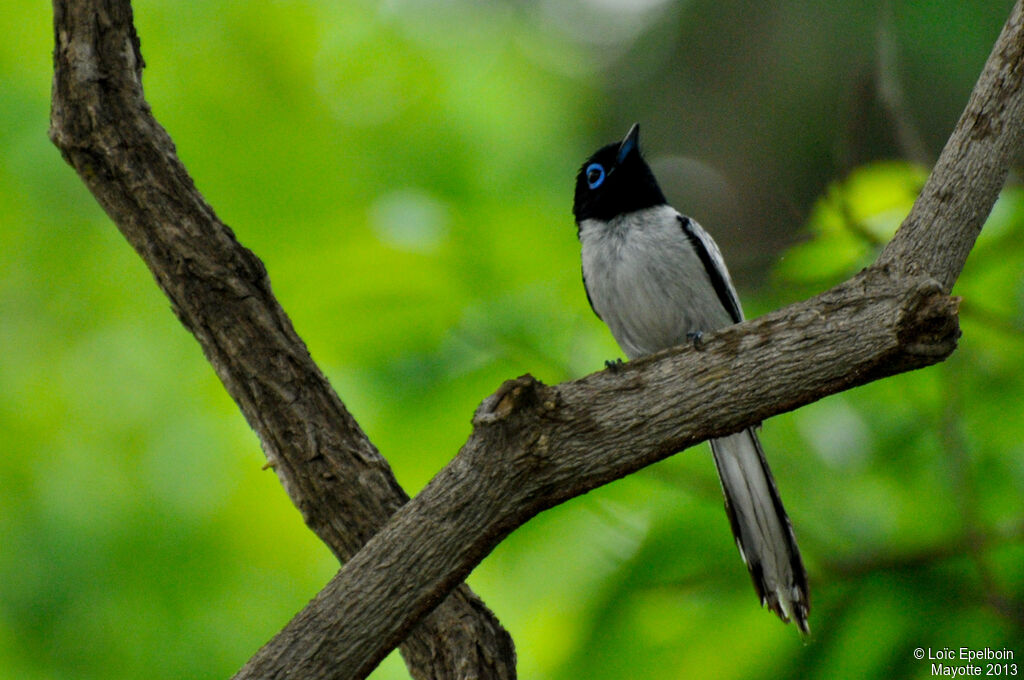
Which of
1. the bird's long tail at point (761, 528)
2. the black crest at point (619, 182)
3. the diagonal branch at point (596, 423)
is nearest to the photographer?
the diagonal branch at point (596, 423)

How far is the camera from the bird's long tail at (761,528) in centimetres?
455

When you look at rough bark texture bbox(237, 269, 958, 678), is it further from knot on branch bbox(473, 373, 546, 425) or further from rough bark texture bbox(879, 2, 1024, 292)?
rough bark texture bbox(879, 2, 1024, 292)

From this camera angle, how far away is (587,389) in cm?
339

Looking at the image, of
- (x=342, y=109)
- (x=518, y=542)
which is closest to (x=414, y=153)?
(x=342, y=109)

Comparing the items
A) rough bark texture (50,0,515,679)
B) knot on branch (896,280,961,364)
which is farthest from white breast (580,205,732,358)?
knot on branch (896,280,961,364)

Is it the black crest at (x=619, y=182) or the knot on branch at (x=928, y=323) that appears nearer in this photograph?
the knot on branch at (x=928, y=323)

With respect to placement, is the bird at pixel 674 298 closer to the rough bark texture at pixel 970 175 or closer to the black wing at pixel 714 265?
the black wing at pixel 714 265

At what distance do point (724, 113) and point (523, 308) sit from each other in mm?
4357

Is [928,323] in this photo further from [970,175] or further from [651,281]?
[651,281]

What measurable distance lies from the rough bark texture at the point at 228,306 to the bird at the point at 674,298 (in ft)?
4.50

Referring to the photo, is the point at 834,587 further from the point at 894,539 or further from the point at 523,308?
the point at 523,308

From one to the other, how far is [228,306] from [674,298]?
2.14m

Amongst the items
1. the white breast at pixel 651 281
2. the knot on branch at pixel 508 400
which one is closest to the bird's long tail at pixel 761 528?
the white breast at pixel 651 281

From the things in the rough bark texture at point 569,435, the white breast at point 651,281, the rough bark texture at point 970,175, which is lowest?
the rough bark texture at point 569,435
